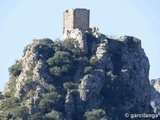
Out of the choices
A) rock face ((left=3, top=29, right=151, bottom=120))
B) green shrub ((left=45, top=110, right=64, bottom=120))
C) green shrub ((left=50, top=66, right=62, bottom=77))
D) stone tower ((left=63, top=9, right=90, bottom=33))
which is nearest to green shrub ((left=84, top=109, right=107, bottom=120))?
rock face ((left=3, top=29, right=151, bottom=120))

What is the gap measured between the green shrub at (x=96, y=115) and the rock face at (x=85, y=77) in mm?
186

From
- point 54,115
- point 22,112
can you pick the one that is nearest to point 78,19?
point 54,115

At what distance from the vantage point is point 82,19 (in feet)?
503

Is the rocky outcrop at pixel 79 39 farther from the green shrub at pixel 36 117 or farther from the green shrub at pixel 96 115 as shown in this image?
the green shrub at pixel 36 117

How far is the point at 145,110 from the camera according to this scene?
5768 inches

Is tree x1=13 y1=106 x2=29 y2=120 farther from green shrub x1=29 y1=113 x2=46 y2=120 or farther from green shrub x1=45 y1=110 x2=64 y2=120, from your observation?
green shrub x1=45 y1=110 x2=64 y2=120

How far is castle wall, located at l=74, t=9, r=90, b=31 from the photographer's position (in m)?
153

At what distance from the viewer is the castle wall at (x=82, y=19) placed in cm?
15300

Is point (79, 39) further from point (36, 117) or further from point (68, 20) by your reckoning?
point (36, 117)

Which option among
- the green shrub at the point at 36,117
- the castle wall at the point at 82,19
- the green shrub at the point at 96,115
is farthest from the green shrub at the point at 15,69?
the green shrub at the point at 96,115

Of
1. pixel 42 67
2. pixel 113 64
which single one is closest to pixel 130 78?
pixel 113 64

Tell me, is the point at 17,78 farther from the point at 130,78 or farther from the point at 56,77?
the point at 130,78

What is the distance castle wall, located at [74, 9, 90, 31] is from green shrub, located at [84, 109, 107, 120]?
19.4 meters

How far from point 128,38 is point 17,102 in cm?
2147
